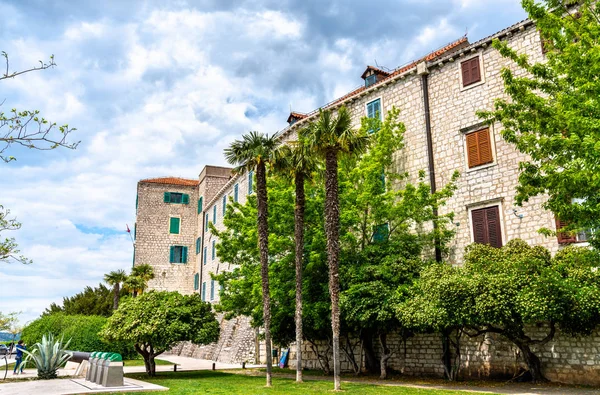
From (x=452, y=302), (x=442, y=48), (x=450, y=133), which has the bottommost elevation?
(x=452, y=302)

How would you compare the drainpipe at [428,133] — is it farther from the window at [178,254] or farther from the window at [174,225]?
the window at [174,225]

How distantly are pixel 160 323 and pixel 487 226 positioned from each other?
1310 cm

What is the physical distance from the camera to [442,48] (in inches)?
1011

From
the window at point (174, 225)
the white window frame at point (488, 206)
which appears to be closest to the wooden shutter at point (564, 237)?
the white window frame at point (488, 206)

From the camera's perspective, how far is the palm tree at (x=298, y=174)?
58.9ft

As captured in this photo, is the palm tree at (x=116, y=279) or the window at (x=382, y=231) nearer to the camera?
the window at (x=382, y=231)

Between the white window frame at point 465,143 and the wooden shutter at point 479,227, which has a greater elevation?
the white window frame at point 465,143

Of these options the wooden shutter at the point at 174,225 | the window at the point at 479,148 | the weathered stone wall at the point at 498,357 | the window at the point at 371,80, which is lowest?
the weathered stone wall at the point at 498,357

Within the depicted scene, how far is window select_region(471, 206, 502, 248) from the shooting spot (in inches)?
731

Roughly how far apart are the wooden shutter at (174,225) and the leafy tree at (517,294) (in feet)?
120

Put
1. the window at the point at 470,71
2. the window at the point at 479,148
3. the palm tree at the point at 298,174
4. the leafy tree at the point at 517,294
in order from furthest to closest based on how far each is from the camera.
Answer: the window at the point at 470,71, the window at the point at 479,148, the palm tree at the point at 298,174, the leafy tree at the point at 517,294

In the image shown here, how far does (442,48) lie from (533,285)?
49.0ft

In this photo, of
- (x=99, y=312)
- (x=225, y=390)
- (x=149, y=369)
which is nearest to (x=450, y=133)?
(x=225, y=390)

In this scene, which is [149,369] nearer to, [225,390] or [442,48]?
[225,390]
